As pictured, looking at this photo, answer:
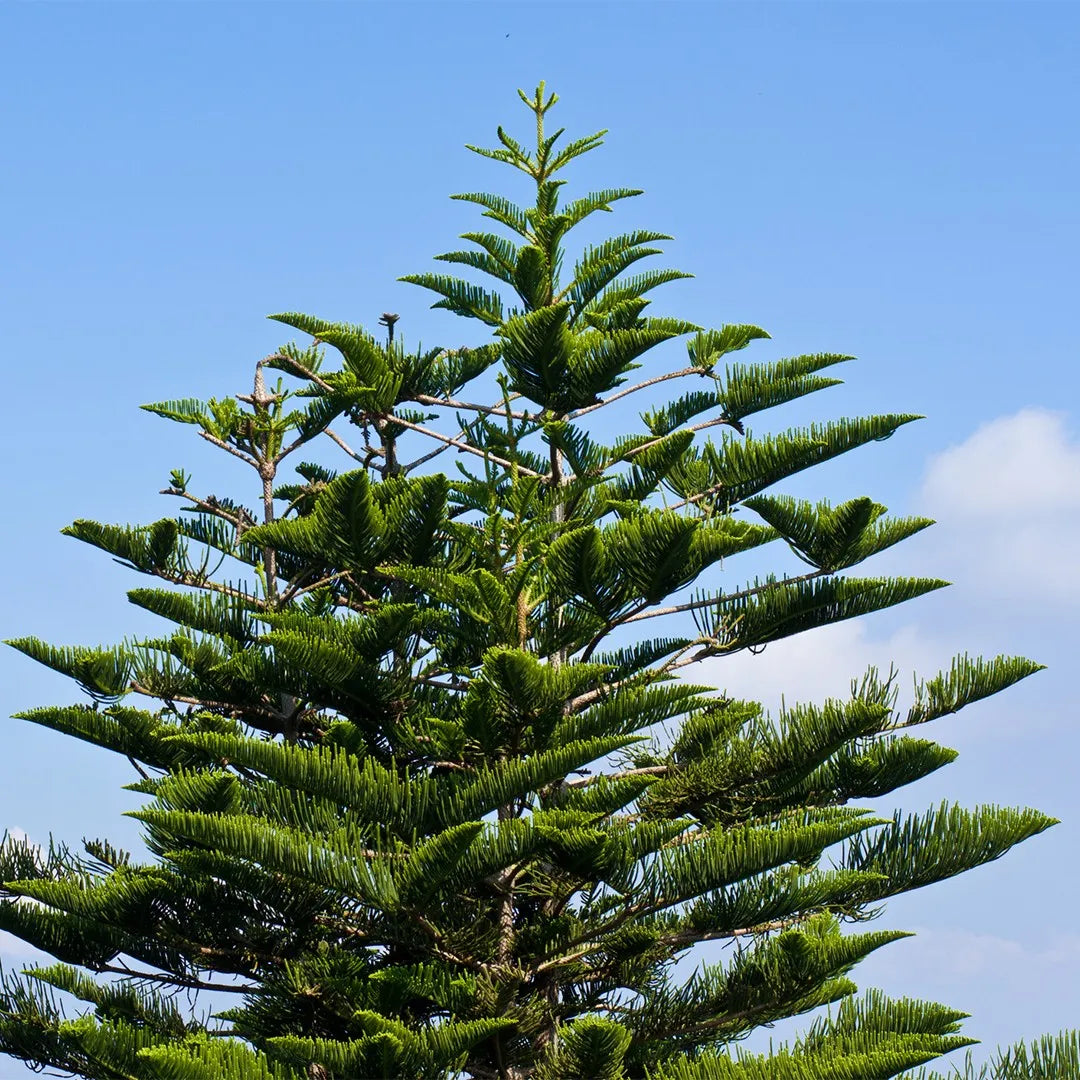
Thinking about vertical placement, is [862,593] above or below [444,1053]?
above

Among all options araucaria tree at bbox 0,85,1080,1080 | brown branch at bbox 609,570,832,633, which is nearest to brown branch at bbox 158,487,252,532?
araucaria tree at bbox 0,85,1080,1080

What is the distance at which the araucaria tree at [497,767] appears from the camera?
612 cm

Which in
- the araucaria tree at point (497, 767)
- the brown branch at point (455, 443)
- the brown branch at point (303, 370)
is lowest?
the araucaria tree at point (497, 767)

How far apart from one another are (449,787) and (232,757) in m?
0.85

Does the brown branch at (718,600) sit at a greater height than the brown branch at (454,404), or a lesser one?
lesser

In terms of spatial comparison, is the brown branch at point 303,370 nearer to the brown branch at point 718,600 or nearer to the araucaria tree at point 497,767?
the araucaria tree at point 497,767

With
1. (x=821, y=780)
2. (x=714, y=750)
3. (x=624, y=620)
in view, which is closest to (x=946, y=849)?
(x=821, y=780)

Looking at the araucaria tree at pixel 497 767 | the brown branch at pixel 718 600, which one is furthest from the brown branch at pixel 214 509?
the brown branch at pixel 718 600

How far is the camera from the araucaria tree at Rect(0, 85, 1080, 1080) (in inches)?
241

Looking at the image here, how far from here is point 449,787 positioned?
6.27m

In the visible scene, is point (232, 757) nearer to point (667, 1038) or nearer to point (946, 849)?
point (667, 1038)

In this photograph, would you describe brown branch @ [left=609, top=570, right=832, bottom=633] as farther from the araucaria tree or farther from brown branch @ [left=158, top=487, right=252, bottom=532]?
brown branch @ [left=158, top=487, right=252, bottom=532]

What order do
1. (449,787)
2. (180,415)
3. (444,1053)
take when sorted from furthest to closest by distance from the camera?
1. (180,415)
2. (449,787)
3. (444,1053)

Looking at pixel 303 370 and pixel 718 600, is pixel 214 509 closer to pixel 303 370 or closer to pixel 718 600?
pixel 303 370
